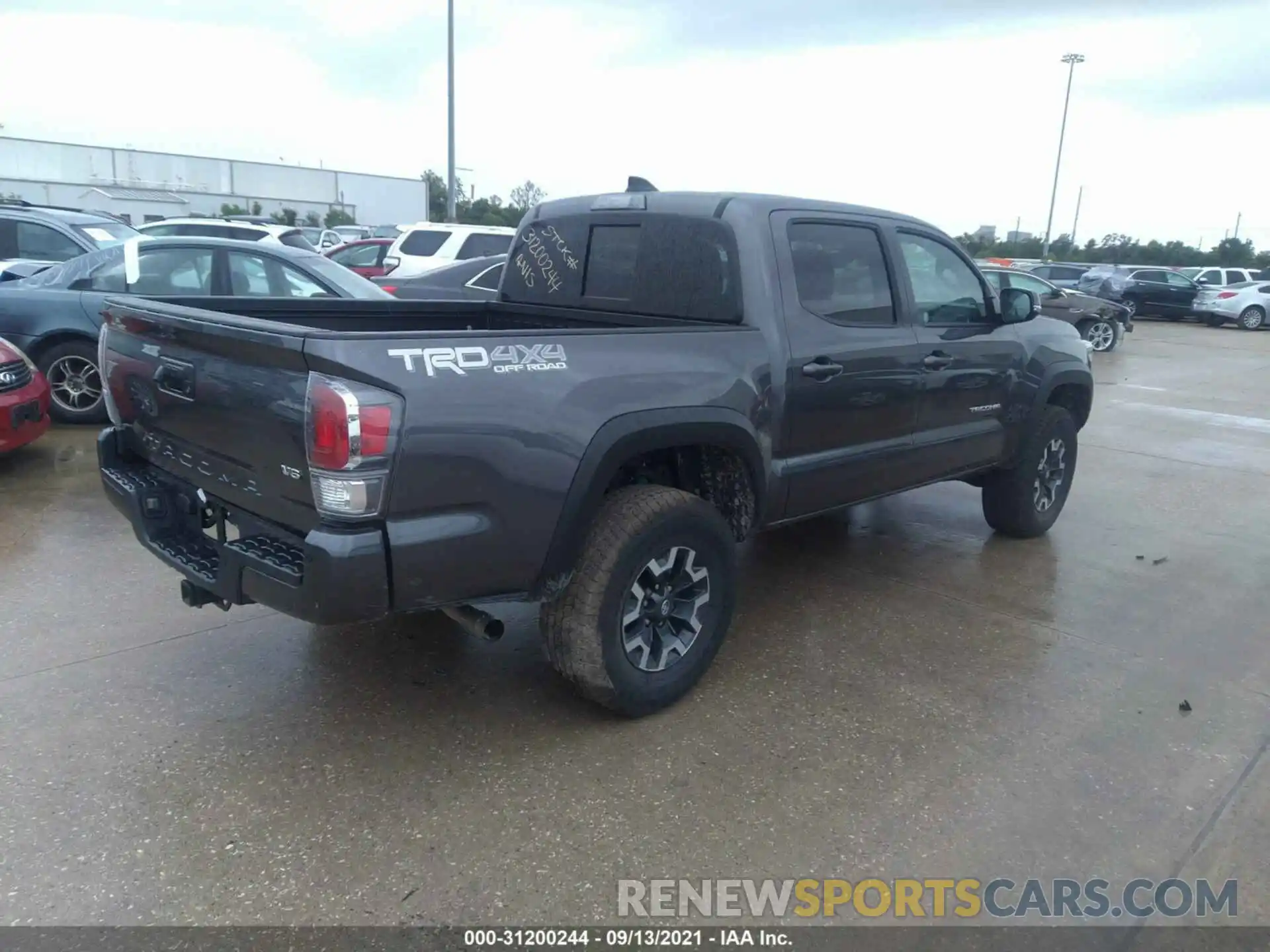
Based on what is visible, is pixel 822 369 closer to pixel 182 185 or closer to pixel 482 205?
pixel 482 205

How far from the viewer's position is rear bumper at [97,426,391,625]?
2.80 metres

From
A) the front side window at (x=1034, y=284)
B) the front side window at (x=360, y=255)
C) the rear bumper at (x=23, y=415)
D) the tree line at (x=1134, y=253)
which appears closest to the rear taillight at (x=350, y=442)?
the rear bumper at (x=23, y=415)

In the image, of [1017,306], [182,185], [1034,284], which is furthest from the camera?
[182,185]

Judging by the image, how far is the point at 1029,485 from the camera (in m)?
5.81

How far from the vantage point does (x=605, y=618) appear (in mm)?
3395

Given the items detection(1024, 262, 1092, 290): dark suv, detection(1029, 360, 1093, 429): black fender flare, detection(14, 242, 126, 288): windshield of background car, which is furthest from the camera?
→ detection(1024, 262, 1092, 290): dark suv

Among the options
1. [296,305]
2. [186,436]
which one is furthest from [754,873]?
[296,305]

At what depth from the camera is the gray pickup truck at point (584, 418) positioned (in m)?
2.85

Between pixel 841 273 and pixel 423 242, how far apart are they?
421 inches

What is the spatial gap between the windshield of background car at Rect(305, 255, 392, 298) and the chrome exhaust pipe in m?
5.06

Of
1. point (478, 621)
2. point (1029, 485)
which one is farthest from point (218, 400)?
point (1029, 485)

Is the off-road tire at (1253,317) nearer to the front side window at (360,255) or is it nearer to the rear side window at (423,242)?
the rear side window at (423,242)

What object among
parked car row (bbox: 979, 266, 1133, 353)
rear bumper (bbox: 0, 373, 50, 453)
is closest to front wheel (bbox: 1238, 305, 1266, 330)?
parked car row (bbox: 979, 266, 1133, 353)

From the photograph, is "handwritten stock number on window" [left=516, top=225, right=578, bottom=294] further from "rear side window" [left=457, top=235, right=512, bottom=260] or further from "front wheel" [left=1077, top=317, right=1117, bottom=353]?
"front wheel" [left=1077, top=317, right=1117, bottom=353]
